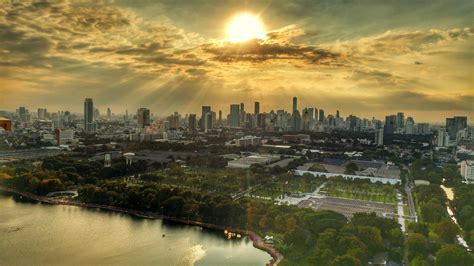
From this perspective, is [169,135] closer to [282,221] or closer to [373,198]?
[373,198]

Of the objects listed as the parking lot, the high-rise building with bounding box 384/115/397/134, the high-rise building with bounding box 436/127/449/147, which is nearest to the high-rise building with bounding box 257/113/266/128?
the high-rise building with bounding box 384/115/397/134

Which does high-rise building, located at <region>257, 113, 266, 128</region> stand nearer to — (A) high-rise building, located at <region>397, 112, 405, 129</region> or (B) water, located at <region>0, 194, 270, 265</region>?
(A) high-rise building, located at <region>397, 112, 405, 129</region>

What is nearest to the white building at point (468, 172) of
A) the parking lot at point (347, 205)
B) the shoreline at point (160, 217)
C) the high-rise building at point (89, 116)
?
the parking lot at point (347, 205)

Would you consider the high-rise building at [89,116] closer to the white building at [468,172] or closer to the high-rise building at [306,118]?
the high-rise building at [306,118]

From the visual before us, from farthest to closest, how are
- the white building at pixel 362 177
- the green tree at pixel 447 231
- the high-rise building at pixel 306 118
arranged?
the high-rise building at pixel 306 118 → the white building at pixel 362 177 → the green tree at pixel 447 231

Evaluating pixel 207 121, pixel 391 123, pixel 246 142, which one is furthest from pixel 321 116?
pixel 246 142

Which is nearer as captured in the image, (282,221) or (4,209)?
(282,221)

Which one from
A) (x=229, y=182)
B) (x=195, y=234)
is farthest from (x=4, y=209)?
(x=229, y=182)
